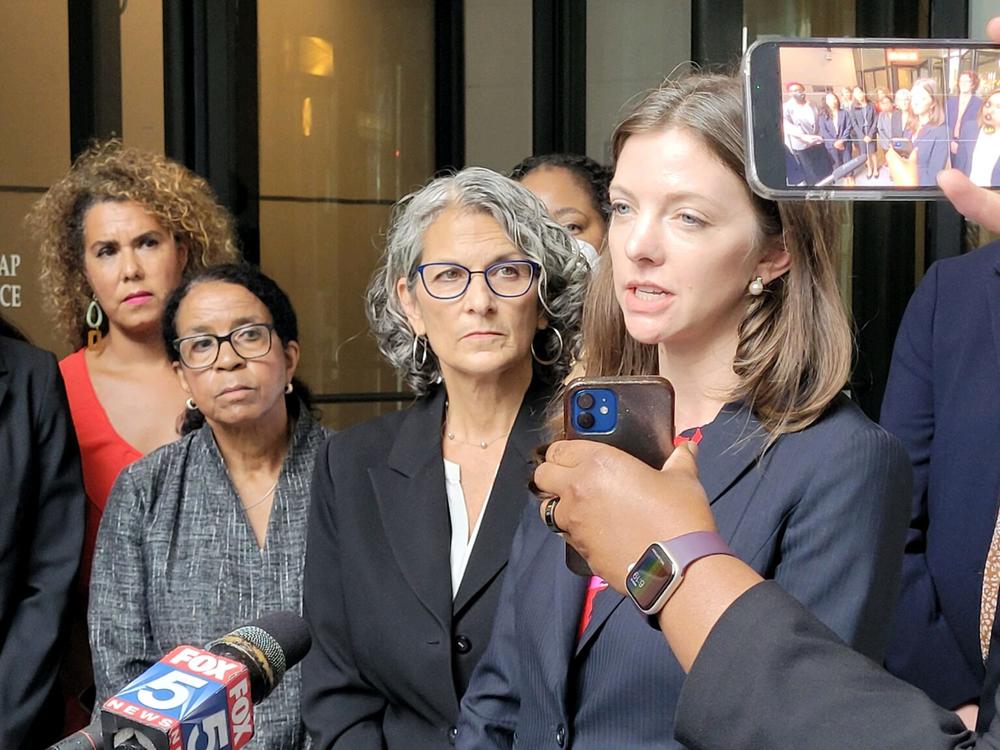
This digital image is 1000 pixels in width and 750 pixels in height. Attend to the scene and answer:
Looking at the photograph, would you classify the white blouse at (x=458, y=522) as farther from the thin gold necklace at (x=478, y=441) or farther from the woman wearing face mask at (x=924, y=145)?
the woman wearing face mask at (x=924, y=145)

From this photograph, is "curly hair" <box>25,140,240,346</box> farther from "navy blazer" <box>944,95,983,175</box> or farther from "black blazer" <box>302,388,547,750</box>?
"navy blazer" <box>944,95,983,175</box>

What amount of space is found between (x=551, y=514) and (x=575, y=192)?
2.62 meters

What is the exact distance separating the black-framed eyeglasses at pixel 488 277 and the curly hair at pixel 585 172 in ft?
3.61

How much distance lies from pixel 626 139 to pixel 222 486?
142 cm

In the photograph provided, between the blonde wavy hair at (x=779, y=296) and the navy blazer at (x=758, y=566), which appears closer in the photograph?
the navy blazer at (x=758, y=566)

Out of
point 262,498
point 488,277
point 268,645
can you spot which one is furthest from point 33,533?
point 268,645

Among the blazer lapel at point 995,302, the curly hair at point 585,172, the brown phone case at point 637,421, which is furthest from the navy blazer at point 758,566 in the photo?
the curly hair at point 585,172

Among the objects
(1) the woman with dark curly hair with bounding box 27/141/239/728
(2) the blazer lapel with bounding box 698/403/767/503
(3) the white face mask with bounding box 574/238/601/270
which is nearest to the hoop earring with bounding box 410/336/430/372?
(3) the white face mask with bounding box 574/238/601/270

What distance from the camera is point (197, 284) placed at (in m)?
3.07

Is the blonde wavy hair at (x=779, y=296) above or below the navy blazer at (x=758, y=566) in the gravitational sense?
above

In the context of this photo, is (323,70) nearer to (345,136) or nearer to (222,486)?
(345,136)

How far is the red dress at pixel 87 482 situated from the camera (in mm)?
3072

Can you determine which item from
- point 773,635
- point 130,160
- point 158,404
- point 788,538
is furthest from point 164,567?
point 773,635

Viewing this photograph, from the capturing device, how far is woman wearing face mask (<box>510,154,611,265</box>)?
3.58 m
